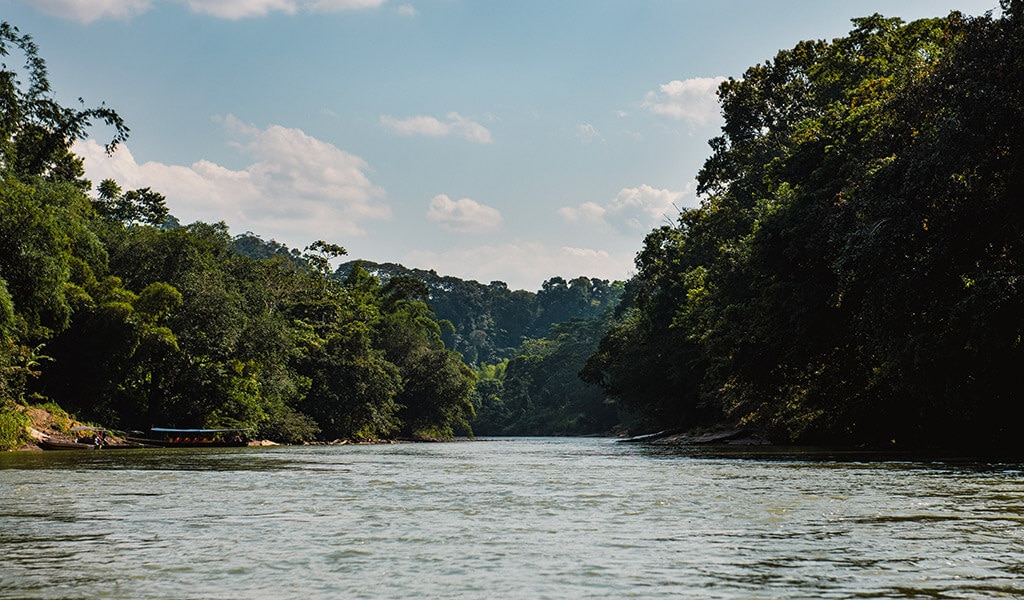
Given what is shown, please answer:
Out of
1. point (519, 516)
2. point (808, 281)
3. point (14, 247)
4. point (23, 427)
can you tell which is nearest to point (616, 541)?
point (519, 516)

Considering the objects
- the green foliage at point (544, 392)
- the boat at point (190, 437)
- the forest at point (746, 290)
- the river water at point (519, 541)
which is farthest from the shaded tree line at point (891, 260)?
the green foliage at point (544, 392)

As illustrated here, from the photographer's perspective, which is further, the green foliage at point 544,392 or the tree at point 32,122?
the green foliage at point 544,392

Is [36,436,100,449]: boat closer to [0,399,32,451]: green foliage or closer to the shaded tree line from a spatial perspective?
[0,399,32,451]: green foliage

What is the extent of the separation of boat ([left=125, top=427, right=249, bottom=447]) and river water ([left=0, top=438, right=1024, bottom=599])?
32610mm

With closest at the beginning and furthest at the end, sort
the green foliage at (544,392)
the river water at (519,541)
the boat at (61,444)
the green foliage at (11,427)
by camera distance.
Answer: the river water at (519,541)
the green foliage at (11,427)
the boat at (61,444)
the green foliage at (544,392)

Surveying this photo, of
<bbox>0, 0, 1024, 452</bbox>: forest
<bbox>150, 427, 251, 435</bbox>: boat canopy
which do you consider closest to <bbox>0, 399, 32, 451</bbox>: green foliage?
<bbox>0, 0, 1024, 452</bbox>: forest

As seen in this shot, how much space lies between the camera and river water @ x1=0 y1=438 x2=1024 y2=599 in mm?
5641

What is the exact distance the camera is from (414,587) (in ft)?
18.5

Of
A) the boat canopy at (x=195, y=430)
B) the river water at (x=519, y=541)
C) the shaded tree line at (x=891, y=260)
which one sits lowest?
the river water at (x=519, y=541)

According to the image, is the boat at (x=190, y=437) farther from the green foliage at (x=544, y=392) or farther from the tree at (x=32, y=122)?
the green foliage at (x=544, y=392)

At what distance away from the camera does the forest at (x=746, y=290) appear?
822 inches

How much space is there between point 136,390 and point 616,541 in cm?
4724

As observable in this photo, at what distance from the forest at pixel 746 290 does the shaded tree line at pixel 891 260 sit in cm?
7

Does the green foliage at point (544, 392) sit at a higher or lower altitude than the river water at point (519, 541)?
higher
